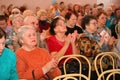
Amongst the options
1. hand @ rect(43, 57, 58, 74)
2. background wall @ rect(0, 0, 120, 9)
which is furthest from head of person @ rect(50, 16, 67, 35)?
background wall @ rect(0, 0, 120, 9)

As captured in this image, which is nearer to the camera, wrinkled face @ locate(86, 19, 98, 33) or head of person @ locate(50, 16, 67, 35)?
head of person @ locate(50, 16, 67, 35)

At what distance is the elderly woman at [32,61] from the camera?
8.42ft

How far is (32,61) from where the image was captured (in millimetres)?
2643

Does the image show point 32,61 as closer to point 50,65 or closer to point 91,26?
point 50,65

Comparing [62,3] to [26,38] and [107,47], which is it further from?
[26,38]

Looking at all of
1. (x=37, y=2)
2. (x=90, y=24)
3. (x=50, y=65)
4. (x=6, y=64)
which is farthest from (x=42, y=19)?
(x=37, y=2)

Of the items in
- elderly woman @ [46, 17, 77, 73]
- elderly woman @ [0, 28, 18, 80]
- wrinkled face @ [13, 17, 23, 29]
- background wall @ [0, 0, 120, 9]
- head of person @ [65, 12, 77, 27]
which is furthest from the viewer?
background wall @ [0, 0, 120, 9]

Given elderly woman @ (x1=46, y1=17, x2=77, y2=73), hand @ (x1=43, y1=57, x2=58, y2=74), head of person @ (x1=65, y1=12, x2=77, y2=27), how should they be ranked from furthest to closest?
head of person @ (x1=65, y1=12, x2=77, y2=27), elderly woman @ (x1=46, y1=17, x2=77, y2=73), hand @ (x1=43, y1=57, x2=58, y2=74)

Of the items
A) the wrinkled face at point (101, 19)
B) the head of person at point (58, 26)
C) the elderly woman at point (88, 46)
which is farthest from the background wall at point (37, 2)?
the head of person at point (58, 26)

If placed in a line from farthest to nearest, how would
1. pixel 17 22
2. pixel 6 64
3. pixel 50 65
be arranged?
pixel 17 22 → pixel 50 65 → pixel 6 64

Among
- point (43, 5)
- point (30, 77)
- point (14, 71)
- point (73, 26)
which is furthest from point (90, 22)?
point (43, 5)

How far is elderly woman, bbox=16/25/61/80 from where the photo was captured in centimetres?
257

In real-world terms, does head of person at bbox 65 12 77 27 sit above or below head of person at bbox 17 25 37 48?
above

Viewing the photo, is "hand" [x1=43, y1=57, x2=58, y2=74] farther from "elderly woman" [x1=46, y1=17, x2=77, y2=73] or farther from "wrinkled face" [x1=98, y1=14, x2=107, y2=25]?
"wrinkled face" [x1=98, y1=14, x2=107, y2=25]
